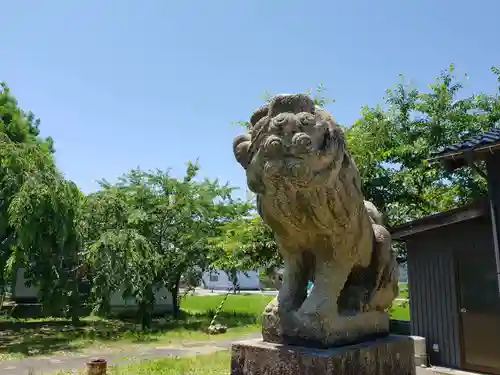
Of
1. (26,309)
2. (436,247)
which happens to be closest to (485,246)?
(436,247)

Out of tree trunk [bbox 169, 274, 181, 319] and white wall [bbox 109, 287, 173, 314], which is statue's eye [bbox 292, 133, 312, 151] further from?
white wall [bbox 109, 287, 173, 314]

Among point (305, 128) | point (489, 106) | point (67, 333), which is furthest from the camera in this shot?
point (67, 333)

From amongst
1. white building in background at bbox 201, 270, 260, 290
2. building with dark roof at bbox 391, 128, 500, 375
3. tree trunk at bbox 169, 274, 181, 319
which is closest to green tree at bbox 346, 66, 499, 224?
building with dark roof at bbox 391, 128, 500, 375

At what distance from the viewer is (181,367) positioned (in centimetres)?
808

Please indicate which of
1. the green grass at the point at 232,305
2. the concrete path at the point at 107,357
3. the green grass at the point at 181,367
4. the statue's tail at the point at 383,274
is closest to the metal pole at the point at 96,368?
the green grass at the point at 181,367

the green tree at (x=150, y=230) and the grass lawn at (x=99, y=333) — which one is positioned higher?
the green tree at (x=150, y=230)

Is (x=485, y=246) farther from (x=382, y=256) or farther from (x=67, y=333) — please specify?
(x=67, y=333)

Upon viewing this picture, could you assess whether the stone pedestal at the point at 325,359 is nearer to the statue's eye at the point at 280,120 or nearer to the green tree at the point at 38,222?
the statue's eye at the point at 280,120

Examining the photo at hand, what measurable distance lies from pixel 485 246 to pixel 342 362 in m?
5.45

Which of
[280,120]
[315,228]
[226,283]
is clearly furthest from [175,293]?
[226,283]

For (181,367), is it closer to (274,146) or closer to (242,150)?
(242,150)

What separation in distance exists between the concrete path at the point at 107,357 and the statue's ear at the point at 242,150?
7.04 metres

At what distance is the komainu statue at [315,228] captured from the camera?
7.92 ft

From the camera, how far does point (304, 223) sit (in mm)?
2729
